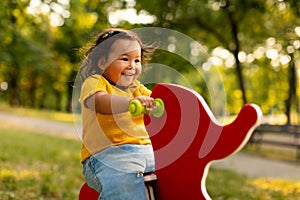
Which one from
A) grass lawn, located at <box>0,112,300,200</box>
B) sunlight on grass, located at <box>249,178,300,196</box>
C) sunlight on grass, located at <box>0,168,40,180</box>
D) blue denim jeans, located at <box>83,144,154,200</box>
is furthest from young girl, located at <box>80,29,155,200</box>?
sunlight on grass, located at <box>249,178,300,196</box>

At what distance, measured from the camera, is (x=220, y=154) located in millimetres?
2316

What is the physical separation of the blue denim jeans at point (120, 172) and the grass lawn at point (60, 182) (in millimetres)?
2392

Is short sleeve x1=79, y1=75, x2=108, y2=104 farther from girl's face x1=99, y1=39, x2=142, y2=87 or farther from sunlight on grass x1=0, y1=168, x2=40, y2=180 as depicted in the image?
sunlight on grass x1=0, y1=168, x2=40, y2=180

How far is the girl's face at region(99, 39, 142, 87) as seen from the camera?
2.26 m

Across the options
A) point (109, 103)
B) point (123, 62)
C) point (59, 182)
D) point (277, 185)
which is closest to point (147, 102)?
point (109, 103)

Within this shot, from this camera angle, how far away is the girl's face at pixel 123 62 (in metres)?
2.26

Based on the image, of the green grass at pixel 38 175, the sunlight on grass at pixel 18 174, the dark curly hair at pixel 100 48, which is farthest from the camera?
the sunlight on grass at pixel 18 174

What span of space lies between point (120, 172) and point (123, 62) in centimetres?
56

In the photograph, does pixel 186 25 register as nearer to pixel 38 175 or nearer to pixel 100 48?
pixel 38 175

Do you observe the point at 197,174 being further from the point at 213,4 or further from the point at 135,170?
the point at 213,4

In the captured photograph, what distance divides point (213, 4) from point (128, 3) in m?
3.70

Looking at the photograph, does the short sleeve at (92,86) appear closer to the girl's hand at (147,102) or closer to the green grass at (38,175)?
the girl's hand at (147,102)

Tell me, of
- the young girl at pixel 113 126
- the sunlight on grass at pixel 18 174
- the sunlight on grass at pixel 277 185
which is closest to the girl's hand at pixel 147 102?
the young girl at pixel 113 126

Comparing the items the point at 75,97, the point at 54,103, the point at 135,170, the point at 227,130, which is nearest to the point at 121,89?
the point at 75,97
